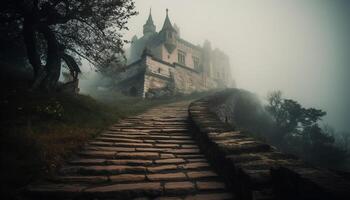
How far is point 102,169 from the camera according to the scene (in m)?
3.79

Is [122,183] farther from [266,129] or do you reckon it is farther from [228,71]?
[228,71]

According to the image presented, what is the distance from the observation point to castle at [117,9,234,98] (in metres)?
27.4

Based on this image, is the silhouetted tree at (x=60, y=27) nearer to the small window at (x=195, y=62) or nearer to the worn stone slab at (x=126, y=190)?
the worn stone slab at (x=126, y=190)

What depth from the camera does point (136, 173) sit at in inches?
150

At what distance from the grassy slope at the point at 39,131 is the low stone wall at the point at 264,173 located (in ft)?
9.11

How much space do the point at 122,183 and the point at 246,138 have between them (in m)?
2.45

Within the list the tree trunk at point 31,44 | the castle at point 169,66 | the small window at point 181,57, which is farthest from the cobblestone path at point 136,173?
the small window at point 181,57

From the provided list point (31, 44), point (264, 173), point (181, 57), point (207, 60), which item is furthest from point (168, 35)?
point (264, 173)

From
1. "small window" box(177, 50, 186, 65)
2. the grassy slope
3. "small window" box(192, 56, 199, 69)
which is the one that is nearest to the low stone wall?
the grassy slope

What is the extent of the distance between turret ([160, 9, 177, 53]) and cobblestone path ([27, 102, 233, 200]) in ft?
126

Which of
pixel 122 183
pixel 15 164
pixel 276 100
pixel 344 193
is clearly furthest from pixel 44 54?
pixel 276 100

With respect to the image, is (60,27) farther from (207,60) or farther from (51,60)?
(207,60)

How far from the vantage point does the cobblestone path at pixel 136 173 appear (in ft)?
10.00

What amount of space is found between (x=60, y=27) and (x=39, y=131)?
24.0 feet
